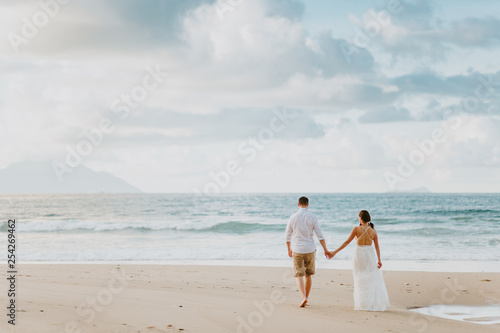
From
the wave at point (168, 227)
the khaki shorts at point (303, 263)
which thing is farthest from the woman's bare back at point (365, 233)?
the wave at point (168, 227)

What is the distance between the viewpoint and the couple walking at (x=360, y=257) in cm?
807

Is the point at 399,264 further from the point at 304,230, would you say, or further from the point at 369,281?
the point at 304,230

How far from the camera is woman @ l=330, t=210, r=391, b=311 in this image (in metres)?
8.06

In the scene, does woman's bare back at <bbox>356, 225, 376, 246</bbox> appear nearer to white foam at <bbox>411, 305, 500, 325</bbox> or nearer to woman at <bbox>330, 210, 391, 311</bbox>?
woman at <bbox>330, 210, 391, 311</bbox>

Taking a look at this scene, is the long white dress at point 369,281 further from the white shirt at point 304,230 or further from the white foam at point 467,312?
the white foam at point 467,312

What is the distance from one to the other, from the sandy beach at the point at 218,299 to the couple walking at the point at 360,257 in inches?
10.4

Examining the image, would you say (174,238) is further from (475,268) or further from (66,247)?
(475,268)

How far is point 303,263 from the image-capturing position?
8312 millimetres

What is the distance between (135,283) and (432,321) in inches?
256

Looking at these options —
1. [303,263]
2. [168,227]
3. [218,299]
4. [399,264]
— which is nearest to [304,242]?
[303,263]

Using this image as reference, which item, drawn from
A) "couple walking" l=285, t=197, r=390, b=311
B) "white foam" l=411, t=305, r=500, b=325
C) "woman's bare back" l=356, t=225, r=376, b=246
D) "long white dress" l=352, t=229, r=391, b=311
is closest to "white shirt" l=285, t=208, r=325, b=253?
"couple walking" l=285, t=197, r=390, b=311

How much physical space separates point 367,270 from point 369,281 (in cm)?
18

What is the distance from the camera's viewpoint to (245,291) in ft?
33.8

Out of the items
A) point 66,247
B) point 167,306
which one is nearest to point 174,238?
point 66,247
